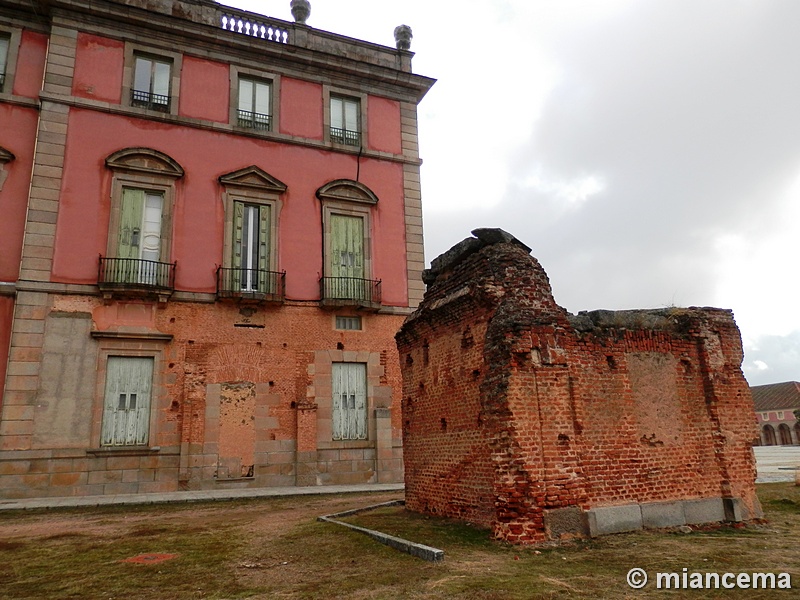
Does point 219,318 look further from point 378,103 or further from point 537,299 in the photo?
point 537,299

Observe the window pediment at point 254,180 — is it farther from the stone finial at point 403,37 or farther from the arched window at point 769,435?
the arched window at point 769,435

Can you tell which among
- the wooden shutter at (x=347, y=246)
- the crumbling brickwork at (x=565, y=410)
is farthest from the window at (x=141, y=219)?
the crumbling brickwork at (x=565, y=410)

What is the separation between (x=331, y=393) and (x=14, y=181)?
35.4ft

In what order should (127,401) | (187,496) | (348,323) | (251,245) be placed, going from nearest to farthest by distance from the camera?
(187,496) < (127,401) < (251,245) < (348,323)

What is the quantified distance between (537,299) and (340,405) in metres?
11.2

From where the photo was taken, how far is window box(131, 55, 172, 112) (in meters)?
17.9

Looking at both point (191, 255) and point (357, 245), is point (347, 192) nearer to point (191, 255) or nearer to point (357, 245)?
point (357, 245)

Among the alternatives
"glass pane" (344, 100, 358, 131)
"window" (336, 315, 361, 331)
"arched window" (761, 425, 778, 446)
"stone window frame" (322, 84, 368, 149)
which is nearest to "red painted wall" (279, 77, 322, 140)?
"stone window frame" (322, 84, 368, 149)

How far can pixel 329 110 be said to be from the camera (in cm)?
2020

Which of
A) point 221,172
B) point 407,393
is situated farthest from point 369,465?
point 221,172

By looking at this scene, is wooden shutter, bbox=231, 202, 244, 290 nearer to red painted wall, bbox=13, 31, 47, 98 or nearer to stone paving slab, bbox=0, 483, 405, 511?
stone paving slab, bbox=0, 483, 405, 511

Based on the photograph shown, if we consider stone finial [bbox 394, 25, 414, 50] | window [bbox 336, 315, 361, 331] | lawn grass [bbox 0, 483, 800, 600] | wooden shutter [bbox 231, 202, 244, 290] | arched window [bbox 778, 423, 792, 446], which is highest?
stone finial [bbox 394, 25, 414, 50]

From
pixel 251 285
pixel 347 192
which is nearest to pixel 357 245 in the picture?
pixel 347 192

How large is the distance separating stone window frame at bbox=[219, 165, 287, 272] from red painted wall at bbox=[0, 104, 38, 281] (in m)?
5.32
